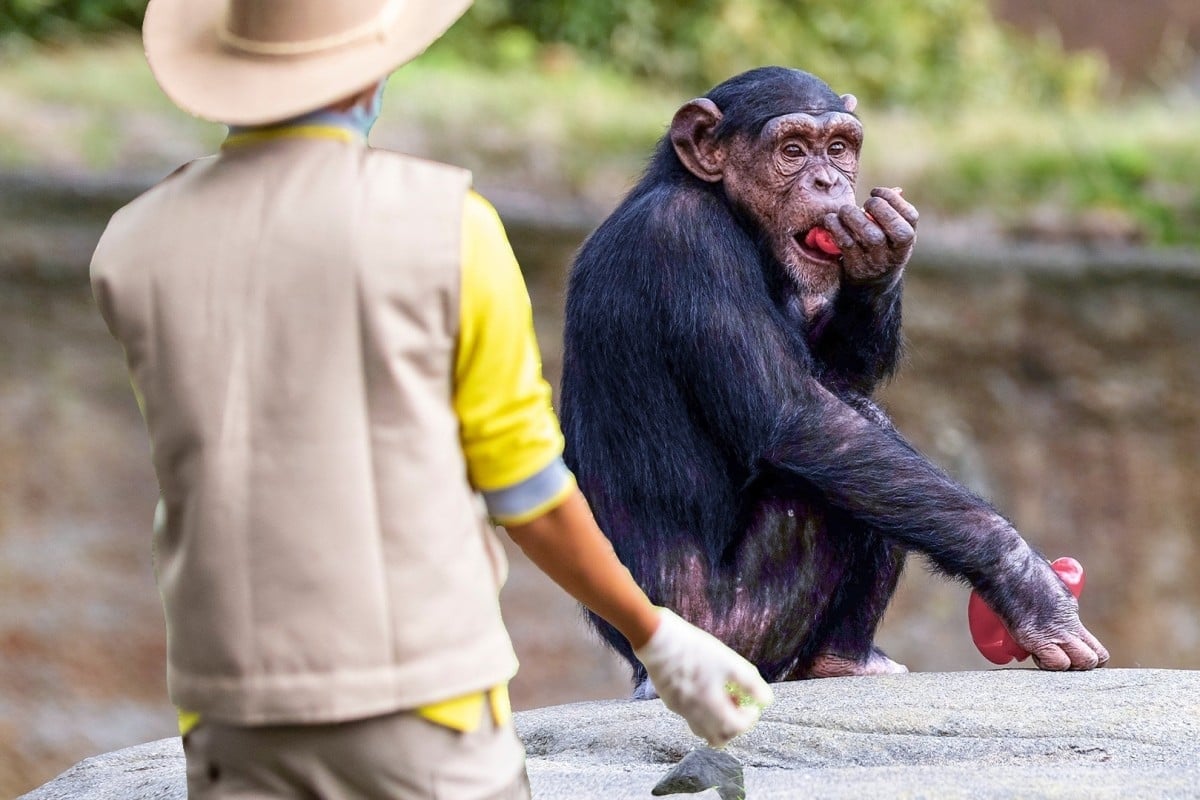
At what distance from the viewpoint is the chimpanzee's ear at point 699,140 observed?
4000 millimetres

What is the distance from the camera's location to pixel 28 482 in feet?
21.0

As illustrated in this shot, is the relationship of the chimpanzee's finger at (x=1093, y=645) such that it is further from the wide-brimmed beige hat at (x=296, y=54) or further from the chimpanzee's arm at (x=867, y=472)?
the wide-brimmed beige hat at (x=296, y=54)

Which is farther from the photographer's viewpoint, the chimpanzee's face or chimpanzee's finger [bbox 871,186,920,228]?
the chimpanzee's face

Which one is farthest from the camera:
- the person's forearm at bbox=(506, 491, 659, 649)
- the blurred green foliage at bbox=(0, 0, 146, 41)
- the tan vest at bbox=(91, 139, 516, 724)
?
the blurred green foliage at bbox=(0, 0, 146, 41)

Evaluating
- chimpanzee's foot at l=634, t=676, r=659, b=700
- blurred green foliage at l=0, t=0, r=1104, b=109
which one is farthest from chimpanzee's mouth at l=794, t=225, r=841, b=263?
blurred green foliage at l=0, t=0, r=1104, b=109

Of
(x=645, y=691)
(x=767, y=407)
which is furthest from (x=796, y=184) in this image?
(x=645, y=691)

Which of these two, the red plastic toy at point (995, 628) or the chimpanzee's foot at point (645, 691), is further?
the chimpanzee's foot at point (645, 691)

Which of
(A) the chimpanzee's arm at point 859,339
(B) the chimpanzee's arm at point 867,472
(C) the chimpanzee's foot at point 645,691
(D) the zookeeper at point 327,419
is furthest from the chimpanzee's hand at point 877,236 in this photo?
(D) the zookeeper at point 327,419

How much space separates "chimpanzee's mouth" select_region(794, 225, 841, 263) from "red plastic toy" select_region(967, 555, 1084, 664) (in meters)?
0.92

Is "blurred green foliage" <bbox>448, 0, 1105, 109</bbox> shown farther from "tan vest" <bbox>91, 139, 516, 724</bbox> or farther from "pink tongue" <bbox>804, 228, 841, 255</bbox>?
"tan vest" <bbox>91, 139, 516, 724</bbox>

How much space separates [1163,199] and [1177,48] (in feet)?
10.6

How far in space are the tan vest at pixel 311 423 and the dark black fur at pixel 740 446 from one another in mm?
1912

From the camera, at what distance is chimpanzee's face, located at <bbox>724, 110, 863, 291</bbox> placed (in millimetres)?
3896

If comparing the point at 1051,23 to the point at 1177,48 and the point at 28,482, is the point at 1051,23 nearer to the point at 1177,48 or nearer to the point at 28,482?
the point at 1177,48
